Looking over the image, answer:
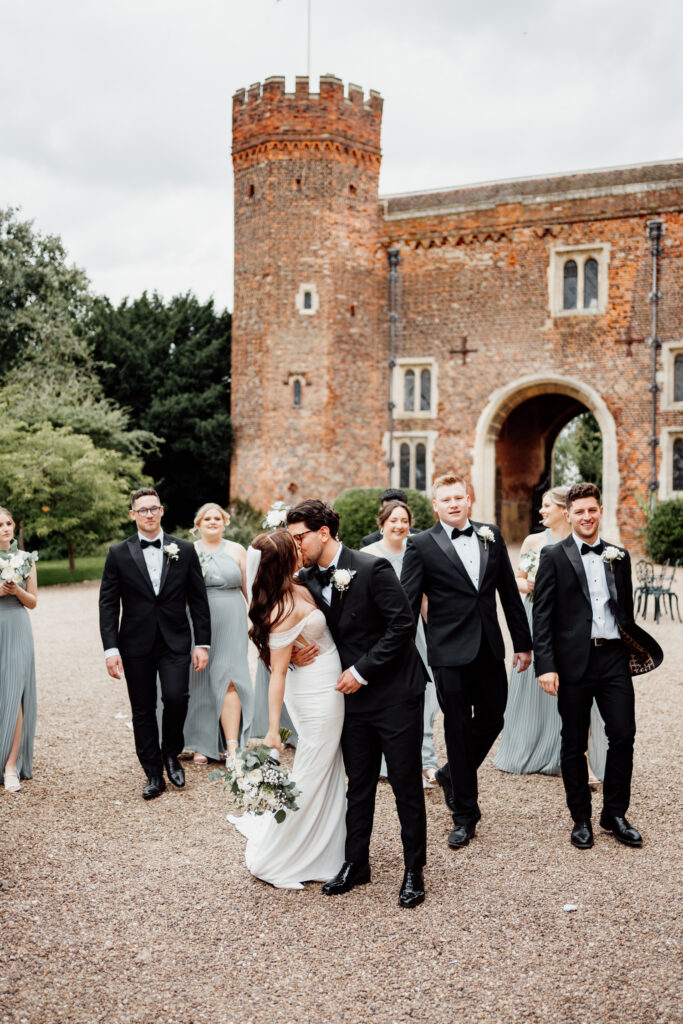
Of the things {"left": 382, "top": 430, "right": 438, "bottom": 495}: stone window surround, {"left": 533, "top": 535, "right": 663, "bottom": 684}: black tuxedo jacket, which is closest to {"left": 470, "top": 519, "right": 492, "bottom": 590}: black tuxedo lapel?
{"left": 533, "top": 535, "right": 663, "bottom": 684}: black tuxedo jacket

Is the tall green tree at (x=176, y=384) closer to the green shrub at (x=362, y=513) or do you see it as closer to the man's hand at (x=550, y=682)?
the green shrub at (x=362, y=513)

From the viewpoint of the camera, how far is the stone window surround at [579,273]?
20844mm

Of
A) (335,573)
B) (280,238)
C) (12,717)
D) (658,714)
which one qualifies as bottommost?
(658,714)

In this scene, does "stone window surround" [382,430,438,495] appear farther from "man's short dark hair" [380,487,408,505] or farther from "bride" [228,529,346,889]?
"bride" [228,529,346,889]

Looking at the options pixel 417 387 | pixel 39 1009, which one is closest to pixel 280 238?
pixel 417 387

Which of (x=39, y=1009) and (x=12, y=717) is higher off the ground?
(x=12, y=717)

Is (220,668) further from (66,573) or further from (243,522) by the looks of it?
(66,573)

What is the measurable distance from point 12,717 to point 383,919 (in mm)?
2890

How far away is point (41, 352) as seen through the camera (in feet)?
86.7

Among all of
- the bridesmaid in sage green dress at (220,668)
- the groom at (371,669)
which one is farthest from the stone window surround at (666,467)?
the groom at (371,669)

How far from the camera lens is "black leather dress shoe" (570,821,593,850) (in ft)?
14.9

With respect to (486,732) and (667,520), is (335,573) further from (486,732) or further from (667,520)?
(667,520)

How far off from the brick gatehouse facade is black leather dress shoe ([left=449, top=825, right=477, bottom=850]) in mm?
16970

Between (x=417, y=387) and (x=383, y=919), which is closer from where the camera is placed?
(x=383, y=919)
